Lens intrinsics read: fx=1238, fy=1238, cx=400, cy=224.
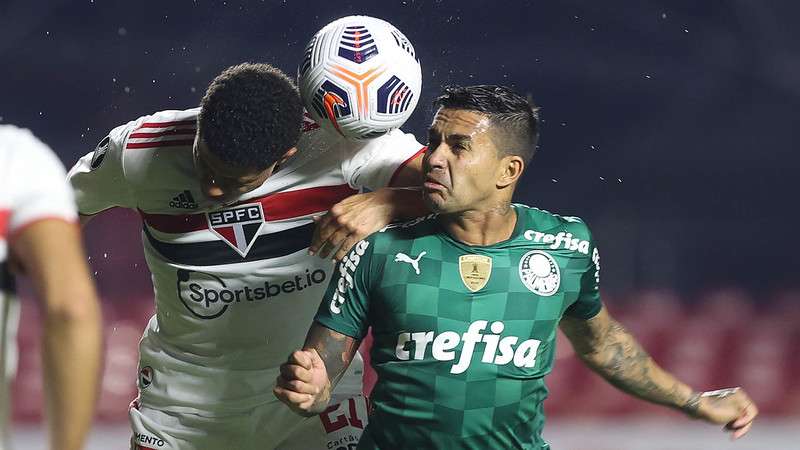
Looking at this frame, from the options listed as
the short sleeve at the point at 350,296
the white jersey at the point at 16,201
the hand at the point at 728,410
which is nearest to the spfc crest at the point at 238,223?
the short sleeve at the point at 350,296

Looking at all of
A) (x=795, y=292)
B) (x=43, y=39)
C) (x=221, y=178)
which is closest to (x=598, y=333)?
(x=221, y=178)

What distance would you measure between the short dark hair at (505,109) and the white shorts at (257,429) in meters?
0.94

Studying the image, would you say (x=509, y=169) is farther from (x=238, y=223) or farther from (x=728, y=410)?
(x=728, y=410)

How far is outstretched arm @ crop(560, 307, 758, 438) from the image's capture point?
3.37 meters

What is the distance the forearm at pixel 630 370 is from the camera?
3.38m

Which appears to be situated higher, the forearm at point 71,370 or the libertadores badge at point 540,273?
the forearm at point 71,370

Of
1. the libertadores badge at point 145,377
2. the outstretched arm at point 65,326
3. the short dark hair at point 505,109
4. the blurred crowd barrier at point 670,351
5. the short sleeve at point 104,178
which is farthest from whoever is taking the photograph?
the blurred crowd barrier at point 670,351

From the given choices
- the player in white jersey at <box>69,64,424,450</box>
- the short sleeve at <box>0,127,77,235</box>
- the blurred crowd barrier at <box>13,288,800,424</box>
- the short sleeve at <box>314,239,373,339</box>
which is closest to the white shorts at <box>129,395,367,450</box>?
the player in white jersey at <box>69,64,424,450</box>

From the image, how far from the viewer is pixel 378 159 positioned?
11.1 feet

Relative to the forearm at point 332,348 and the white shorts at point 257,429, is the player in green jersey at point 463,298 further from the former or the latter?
the white shorts at point 257,429

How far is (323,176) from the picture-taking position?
3.44 meters

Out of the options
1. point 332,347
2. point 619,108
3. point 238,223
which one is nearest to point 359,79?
point 238,223

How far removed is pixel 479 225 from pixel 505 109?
31cm

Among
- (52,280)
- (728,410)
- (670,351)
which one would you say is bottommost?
(670,351)
